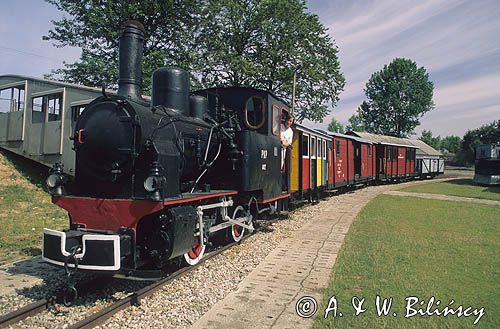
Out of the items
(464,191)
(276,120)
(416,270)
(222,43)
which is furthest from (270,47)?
(416,270)

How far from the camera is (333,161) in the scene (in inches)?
701

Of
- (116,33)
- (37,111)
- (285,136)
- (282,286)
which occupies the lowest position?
(282,286)

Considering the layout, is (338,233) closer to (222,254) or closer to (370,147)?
(222,254)

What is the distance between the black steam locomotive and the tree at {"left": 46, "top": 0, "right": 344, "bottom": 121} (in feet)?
58.6

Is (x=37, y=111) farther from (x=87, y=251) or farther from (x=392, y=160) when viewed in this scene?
(x=392, y=160)

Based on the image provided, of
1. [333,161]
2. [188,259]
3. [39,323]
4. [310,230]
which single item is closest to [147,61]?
[333,161]

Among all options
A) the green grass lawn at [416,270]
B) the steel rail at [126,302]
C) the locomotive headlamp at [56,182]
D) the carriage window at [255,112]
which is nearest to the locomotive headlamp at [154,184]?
the steel rail at [126,302]

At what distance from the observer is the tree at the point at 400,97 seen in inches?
2473

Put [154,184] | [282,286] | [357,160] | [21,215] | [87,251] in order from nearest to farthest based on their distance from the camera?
[87,251] → [154,184] → [282,286] → [21,215] → [357,160]

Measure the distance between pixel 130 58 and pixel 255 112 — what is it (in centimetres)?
333

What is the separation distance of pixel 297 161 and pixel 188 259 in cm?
720

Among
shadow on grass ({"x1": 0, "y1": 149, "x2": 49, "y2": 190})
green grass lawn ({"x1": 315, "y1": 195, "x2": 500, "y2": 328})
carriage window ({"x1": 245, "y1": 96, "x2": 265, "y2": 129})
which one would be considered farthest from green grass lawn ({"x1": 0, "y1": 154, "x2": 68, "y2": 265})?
green grass lawn ({"x1": 315, "y1": 195, "x2": 500, "y2": 328})

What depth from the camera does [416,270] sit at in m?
5.97

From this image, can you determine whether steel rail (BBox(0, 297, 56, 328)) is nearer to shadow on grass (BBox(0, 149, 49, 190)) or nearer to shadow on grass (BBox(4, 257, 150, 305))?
shadow on grass (BBox(4, 257, 150, 305))
